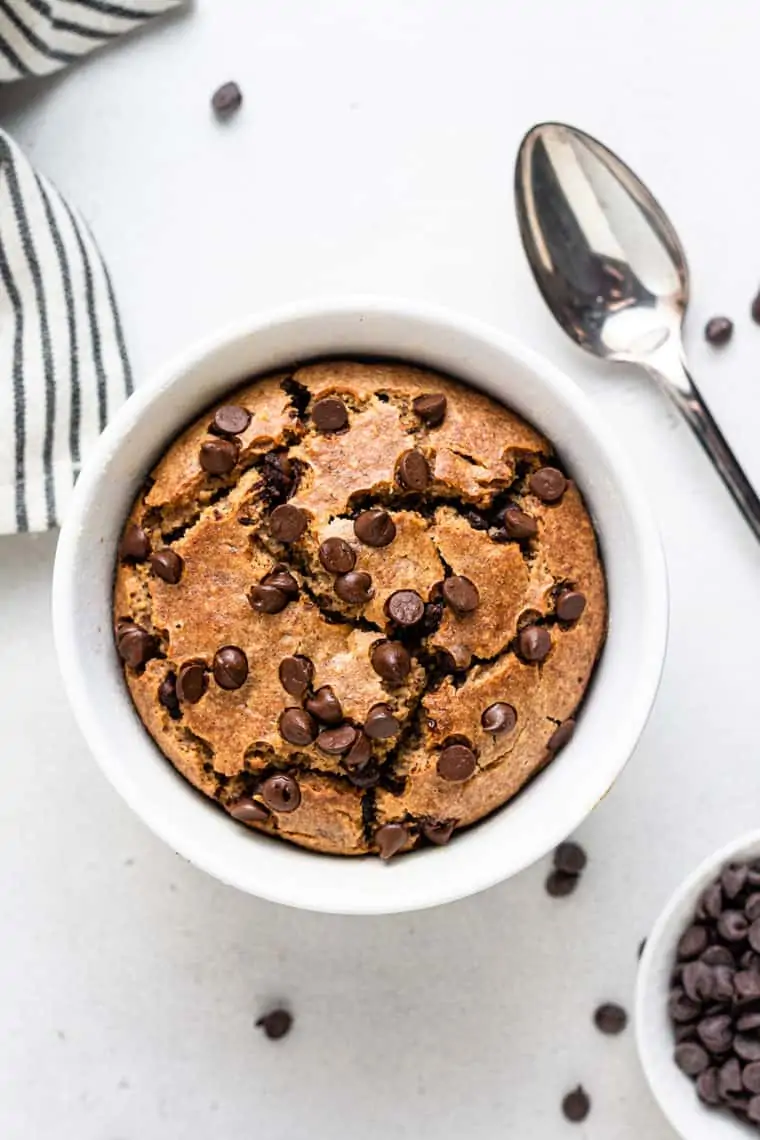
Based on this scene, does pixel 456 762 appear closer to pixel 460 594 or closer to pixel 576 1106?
pixel 460 594

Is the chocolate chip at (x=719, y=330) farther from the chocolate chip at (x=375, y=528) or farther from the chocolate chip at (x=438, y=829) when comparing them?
the chocolate chip at (x=438, y=829)

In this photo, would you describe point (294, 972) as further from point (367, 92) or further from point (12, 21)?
point (12, 21)

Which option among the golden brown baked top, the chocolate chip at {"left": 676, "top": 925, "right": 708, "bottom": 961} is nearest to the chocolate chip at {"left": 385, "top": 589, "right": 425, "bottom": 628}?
the golden brown baked top

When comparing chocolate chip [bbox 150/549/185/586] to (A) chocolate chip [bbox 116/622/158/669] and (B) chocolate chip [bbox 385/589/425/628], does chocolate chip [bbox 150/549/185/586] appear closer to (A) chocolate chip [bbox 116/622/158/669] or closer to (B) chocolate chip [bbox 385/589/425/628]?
(A) chocolate chip [bbox 116/622/158/669]

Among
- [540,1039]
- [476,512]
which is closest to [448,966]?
[540,1039]

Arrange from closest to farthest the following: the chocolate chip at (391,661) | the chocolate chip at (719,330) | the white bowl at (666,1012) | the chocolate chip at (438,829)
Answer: the chocolate chip at (391,661)
the chocolate chip at (438,829)
the white bowl at (666,1012)
the chocolate chip at (719,330)

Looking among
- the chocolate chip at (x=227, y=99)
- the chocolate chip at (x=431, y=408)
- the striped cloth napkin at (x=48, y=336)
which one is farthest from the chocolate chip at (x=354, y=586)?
the chocolate chip at (x=227, y=99)
